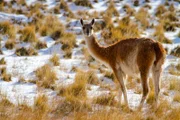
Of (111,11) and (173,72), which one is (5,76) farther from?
(111,11)

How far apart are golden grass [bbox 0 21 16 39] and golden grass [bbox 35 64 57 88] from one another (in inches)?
127

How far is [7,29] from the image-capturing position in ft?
36.5

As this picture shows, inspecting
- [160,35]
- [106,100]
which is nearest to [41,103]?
[106,100]

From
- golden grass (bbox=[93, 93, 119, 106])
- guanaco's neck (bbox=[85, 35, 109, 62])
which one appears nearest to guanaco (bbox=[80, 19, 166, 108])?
guanaco's neck (bbox=[85, 35, 109, 62])

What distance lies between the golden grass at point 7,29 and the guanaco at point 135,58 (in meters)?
4.75

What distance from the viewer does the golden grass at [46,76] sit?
700 cm

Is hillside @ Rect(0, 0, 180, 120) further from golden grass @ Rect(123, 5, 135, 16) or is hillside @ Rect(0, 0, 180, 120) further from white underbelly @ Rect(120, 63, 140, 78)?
white underbelly @ Rect(120, 63, 140, 78)

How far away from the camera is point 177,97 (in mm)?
6438

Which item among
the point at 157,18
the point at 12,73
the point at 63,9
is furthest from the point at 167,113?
the point at 63,9

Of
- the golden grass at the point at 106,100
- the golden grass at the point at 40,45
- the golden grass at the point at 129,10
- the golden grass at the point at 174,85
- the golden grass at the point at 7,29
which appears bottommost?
the golden grass at the point at 129,10

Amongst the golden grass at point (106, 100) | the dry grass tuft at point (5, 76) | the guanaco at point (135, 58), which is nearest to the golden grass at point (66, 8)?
the dry grass tuft at point (5, 76)

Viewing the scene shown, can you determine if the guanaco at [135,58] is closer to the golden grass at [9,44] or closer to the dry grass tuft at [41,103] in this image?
the dry grass tuft at [41,103]

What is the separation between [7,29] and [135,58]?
6.27 metres

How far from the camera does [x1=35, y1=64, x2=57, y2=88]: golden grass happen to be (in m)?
7.00
